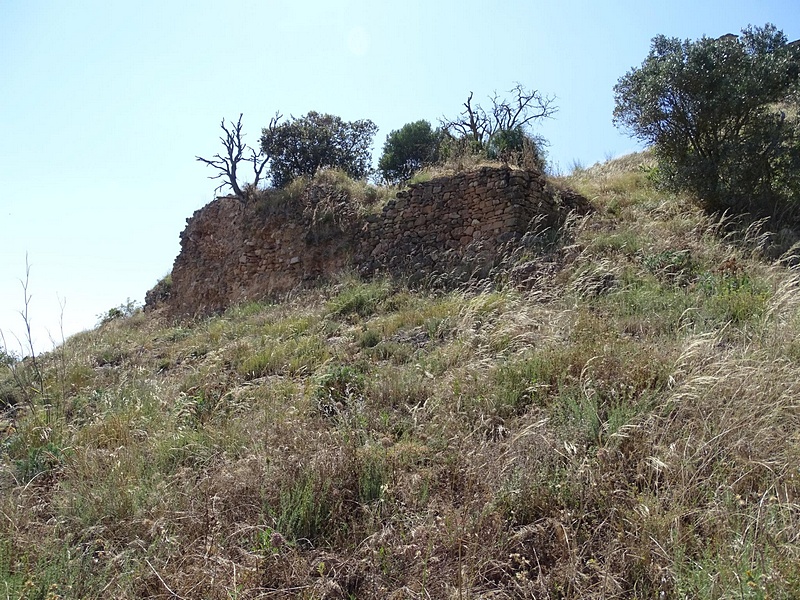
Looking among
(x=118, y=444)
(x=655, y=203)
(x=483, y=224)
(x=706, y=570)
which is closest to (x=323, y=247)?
(x=483, y=224)

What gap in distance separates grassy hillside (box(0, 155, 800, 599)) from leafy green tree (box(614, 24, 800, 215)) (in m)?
3.75

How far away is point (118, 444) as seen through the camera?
4094mm

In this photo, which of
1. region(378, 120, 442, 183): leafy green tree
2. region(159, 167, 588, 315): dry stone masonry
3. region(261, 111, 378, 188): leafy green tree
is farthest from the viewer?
region(378, 120, 442, 183): leafy green tree

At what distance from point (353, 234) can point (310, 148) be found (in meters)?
6.40

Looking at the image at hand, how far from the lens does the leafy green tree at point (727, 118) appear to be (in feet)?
28.3

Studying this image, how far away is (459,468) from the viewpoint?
3.17 metres

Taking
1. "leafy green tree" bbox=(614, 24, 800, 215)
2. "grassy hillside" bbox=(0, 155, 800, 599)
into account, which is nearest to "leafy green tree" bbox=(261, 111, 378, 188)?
"leafy green tree" bbox=(614, 24, 800, 215)

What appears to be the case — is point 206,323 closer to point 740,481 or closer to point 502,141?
point 502,141

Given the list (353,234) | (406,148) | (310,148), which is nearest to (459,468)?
(353,234)

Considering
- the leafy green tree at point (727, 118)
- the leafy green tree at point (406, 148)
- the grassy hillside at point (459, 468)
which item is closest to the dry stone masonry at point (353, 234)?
the leafy green tree at point (727, 118)

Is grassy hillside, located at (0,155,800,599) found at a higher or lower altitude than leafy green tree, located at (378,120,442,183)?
lower

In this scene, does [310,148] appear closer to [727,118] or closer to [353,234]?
[353,234]

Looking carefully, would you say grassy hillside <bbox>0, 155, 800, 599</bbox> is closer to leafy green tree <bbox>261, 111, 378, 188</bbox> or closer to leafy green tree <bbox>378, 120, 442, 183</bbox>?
leafy green tree <bbox>261, 111, 378, 188</bbox>

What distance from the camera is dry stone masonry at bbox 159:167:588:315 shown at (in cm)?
919
